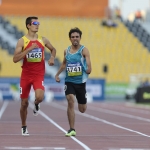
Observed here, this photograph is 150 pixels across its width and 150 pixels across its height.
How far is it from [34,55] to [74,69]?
99cm

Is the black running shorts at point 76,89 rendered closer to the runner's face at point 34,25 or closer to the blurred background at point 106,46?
the runner's face at point 34,25

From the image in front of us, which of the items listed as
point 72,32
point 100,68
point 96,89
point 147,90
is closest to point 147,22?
point 100,68

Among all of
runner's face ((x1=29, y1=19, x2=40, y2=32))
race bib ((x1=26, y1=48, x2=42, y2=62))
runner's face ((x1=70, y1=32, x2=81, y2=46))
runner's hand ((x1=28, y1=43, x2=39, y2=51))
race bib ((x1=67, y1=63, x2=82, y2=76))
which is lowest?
race bib ((x1=67, y1=63, x2=82, y2=76))

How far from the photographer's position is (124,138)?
1375 cm

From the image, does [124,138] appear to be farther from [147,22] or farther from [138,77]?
[147,22]

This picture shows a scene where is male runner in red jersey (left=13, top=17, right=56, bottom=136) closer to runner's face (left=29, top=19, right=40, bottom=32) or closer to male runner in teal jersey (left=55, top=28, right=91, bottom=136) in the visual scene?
runner's face (left=29, top=19, right=40, bottom=32)

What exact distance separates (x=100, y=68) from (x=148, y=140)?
45.7m

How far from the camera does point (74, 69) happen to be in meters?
14.6

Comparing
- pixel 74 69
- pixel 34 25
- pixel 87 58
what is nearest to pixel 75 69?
pixel 74 69

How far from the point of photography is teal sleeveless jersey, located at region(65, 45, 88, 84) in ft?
47.9

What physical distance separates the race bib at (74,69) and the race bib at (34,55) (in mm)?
754

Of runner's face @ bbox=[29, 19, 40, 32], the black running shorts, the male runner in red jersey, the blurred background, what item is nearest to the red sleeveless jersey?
the male runner in red jersey

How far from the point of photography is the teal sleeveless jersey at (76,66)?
14609 mm

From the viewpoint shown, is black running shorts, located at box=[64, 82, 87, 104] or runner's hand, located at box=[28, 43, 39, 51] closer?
runner's hand, located at box=[28, 43, 39, 51]
